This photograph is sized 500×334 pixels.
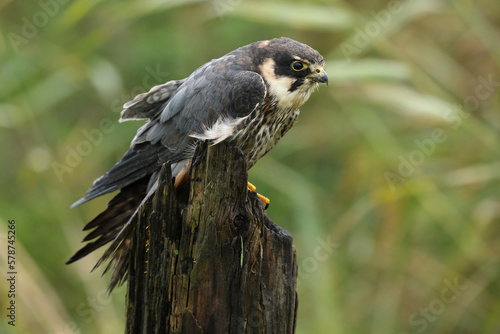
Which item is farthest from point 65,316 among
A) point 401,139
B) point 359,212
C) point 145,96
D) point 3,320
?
point 401,139

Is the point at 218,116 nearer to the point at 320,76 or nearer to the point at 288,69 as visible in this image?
the point at 288,69

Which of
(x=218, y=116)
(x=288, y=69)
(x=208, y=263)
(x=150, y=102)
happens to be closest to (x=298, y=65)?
(x=288, y=69)

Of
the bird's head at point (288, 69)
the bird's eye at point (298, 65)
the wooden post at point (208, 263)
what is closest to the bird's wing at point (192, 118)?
the bird's head at point (288, 69)

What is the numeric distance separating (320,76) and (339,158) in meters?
2.84

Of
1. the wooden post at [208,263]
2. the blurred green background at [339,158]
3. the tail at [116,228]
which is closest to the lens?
the wooden post at [208,263]

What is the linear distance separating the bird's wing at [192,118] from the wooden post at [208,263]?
63cm

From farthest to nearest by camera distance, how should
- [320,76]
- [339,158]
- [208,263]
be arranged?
1. [339,158]
2. [320,76]
3. [208,263]

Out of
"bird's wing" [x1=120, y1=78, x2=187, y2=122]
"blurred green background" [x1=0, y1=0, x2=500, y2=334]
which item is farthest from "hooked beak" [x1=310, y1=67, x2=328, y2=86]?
"bird's wing" [x1=120, y1=78, x2=187, y2=122]

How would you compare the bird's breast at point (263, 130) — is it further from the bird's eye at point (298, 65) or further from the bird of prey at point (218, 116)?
the bird's eye at point (298, 65)

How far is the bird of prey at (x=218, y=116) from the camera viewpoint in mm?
3258

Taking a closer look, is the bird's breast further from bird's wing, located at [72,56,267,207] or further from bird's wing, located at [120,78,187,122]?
bird's wing, located at [120,78,187,122]

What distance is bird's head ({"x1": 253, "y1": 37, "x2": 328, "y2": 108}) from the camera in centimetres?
341

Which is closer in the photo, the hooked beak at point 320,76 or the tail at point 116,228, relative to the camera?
the tail at point 116,228

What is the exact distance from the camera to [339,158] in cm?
619
